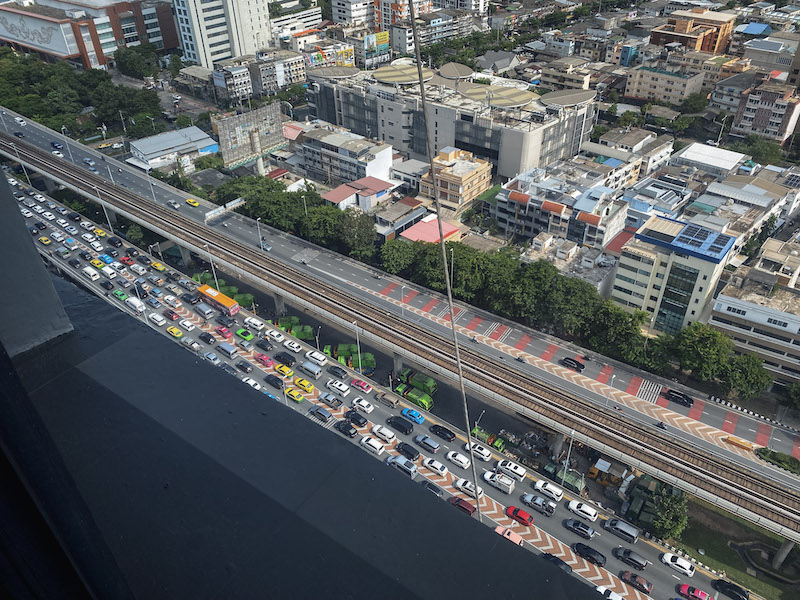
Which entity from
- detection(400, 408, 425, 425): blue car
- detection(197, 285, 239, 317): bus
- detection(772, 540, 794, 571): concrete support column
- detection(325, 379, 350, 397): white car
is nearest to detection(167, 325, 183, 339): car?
detection(197, 285, 239, 317): bus

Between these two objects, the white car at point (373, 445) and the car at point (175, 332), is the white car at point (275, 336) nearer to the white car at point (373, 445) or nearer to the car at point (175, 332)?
the car at point (175, 332)

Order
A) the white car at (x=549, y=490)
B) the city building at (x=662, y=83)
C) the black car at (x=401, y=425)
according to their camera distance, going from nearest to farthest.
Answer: the white car at (x=549, y=490)
the black car at (x=401, y=425)
the city building at (x=662, y=83)

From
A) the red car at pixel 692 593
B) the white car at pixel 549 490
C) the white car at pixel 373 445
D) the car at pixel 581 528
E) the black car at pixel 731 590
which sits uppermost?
the white car at pixel 373 445

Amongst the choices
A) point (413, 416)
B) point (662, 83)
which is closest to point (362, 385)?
point (413, 416)

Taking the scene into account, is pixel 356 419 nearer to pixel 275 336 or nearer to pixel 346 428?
pixel 346 428

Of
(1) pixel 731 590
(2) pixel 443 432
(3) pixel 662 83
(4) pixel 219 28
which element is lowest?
(1) pixel 731 590

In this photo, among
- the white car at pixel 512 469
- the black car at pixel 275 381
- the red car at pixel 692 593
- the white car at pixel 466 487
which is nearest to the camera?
the red car at pixel 692 593

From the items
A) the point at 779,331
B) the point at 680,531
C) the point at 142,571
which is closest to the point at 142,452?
the point at 142,571

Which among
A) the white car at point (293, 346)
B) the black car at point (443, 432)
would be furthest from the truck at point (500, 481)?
the white car at point (293, 346)
